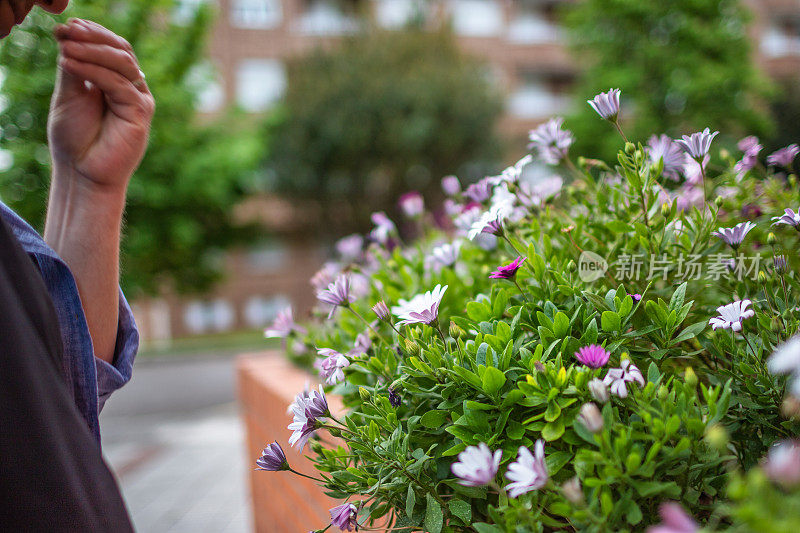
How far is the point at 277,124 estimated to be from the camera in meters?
13.1

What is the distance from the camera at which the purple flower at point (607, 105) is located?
1.12 m

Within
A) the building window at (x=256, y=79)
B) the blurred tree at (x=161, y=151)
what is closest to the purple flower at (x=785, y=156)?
the blurred tree at (x=161, y=151)

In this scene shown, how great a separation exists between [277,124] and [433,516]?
13.0 meters

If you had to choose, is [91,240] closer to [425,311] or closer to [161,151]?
[425,311]

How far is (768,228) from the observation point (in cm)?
131

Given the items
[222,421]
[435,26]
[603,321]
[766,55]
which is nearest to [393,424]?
[603,321]

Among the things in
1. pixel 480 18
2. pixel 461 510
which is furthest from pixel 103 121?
pixel 480 18

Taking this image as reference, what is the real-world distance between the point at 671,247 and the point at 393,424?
632 mm

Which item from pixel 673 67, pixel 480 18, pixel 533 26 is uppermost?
pixel 480 18

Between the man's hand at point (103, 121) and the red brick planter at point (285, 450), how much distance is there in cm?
87

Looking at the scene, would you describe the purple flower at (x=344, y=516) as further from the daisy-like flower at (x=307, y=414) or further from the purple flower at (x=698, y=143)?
the purple flower at (x=698, y=143)

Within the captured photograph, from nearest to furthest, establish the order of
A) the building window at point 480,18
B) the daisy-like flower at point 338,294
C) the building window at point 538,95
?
the daisy-like flower at point 338,294
the building window at point 480,18
the building window at point 538,95

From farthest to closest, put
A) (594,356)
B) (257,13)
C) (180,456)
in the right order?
1. (257,13)
2. (180,456)
3. (594,356)

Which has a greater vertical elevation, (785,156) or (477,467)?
(785,156)
